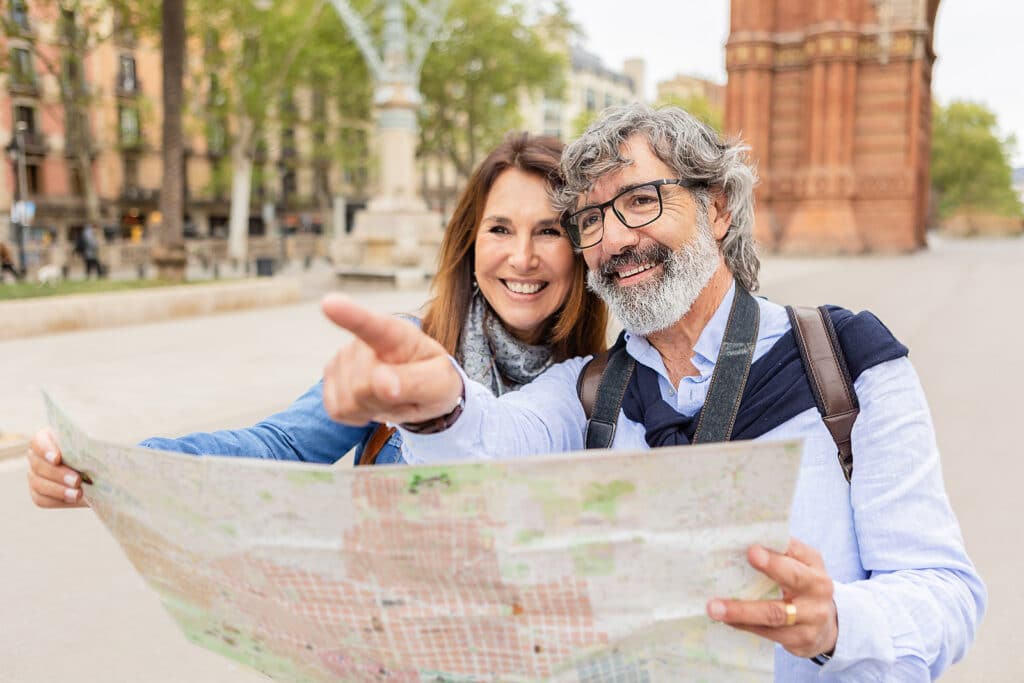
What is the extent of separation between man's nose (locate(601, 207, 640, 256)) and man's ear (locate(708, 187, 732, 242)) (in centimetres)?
20

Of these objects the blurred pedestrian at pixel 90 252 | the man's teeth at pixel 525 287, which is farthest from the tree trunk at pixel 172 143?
the man's teeth at pixel 525 287

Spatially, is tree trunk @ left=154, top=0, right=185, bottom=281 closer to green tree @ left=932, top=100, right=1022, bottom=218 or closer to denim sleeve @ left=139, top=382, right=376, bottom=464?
denim sleeve @ left=139, top=382, right=376, bottom=464

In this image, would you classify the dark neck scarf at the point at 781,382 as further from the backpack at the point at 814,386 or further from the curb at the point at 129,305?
the curb at the point at 129,305

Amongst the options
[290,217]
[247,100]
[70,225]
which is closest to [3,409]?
[247,100]

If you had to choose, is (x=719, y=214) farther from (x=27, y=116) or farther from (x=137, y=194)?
(x=137, y=194)

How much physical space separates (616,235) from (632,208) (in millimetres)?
68

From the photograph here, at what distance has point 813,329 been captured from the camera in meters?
1.79

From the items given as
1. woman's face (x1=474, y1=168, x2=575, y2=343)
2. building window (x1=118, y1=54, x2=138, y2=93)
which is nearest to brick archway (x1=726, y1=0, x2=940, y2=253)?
building window (x1=118, y1=54, x2=138, y2=93)

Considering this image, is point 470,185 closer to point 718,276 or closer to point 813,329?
point 718,276

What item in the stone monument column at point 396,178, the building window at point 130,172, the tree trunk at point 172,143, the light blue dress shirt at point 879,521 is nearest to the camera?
the light blue dress shirt at point 879,521

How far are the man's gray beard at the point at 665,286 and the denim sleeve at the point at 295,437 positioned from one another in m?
0.83

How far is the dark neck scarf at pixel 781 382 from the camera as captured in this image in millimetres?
1718

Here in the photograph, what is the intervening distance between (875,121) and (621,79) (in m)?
66.1

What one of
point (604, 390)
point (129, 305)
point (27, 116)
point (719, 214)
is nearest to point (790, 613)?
point (604, 390)
